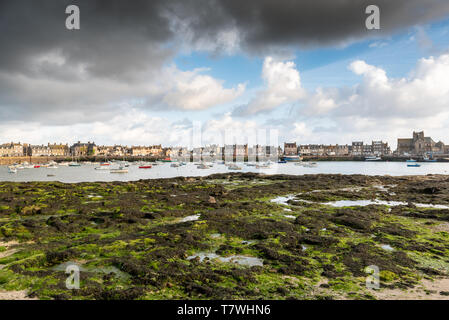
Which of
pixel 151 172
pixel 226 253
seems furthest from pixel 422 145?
pixel 226 253

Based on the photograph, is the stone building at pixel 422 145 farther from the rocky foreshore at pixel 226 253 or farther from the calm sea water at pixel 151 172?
the rocky foreshore at pixel 226 253

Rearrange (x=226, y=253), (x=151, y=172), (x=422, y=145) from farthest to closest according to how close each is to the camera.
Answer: (x=422, y=145)
(x=151, y=172)
(x=226, y=253)

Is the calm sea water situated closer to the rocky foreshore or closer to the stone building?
the rocky foreshore

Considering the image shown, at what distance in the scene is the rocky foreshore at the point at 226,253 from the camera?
9.00 meters

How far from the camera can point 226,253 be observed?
12.5 metres

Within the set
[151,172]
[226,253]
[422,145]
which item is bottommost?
[151,172]

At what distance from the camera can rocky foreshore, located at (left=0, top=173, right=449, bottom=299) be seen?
29.5ft

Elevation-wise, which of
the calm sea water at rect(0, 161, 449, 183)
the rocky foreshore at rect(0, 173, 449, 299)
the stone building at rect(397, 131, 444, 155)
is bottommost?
the calm sea water at rect(0, 161, 449, 183)

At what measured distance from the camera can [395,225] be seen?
17703 millimetres

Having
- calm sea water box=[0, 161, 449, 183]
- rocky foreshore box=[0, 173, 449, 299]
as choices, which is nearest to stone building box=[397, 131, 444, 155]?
calm sea water box=[0, 161, 449, 183]

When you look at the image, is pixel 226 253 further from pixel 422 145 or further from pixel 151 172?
pixel 422 145

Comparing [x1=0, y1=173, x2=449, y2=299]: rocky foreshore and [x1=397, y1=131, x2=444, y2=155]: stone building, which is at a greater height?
[x1=397, y1=131, x2=444, y2=155]: stone building

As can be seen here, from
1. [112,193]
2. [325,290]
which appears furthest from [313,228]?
[112,193]
